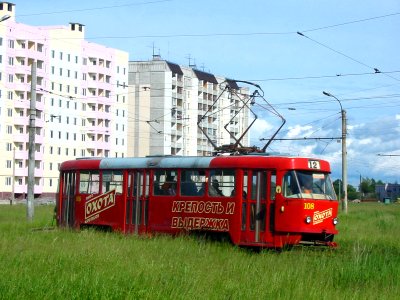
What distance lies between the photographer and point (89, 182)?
26.6 m

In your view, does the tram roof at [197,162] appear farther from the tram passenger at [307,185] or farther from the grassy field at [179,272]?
the grassy field at [179,272]

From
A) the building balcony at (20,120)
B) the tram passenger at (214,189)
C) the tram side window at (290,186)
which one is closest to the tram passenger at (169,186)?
the tram passenger at (214,189)

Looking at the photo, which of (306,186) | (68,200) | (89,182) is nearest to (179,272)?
(306,186)

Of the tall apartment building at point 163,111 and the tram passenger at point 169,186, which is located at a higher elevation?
the tall apartment building at point 163,111

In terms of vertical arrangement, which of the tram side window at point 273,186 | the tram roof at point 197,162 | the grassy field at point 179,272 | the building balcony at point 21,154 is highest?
the building balcony at point 21,154

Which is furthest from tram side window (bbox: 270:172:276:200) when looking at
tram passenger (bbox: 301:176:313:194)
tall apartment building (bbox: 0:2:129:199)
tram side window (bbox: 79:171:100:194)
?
tall apartment building (bbox: 0:2:129:199)

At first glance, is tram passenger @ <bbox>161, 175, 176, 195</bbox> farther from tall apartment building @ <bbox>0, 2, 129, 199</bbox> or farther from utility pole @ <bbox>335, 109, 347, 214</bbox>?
tall apartment building @ <bbox>0, 2, 129, 199</bbox>

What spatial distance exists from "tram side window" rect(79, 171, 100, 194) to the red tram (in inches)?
1.3

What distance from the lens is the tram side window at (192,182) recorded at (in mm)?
22391

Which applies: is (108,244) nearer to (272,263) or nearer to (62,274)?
(272,263)

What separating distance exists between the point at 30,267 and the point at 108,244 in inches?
223

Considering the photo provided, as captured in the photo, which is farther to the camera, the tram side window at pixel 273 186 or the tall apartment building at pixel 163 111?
the tall apartment building at pixel 163 111

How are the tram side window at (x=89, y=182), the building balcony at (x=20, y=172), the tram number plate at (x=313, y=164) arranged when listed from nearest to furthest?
the tram number plate at (x=313, y=164) → the tram side window at (x=89, y=182) → the building balcony at (x=20, y=172)

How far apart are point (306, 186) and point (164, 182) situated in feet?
15.7
